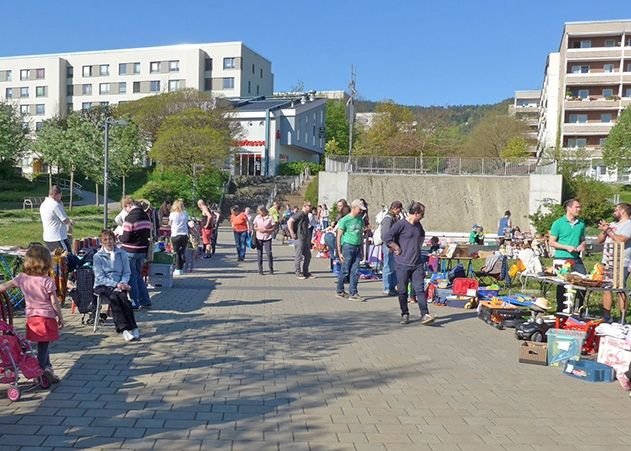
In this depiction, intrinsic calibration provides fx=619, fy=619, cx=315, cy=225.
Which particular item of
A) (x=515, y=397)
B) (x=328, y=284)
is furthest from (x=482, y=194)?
(x=515, y=397)

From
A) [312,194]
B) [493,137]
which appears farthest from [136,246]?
[493,137]

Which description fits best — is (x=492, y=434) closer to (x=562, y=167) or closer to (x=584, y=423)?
(x=584, y=423)

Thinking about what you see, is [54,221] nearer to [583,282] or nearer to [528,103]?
[583,282]

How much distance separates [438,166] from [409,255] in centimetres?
2699

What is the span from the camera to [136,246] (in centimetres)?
971

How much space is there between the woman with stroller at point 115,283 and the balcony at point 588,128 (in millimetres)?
66246

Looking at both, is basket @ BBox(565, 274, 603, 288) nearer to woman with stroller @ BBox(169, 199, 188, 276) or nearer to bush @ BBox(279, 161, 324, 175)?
woman with stroller @ BBox(169, 199, 188, 276)

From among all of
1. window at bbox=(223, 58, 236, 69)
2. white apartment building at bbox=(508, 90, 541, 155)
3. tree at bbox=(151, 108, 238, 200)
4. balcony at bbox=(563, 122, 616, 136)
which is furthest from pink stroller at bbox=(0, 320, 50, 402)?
white apartment building at bbox=(508, 90, 541, 155)

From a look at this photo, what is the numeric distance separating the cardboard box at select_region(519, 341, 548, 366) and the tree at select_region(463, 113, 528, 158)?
58.5m

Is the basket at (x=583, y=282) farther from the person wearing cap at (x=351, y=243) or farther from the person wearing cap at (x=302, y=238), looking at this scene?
the person wearing cap at (x=302, y=238)

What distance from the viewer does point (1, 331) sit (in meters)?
5.49

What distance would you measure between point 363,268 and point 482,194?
2138cm

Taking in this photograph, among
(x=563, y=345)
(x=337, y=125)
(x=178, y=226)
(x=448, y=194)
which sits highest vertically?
(x=337, y=125)

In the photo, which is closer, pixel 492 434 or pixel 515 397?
pixel 492 434
